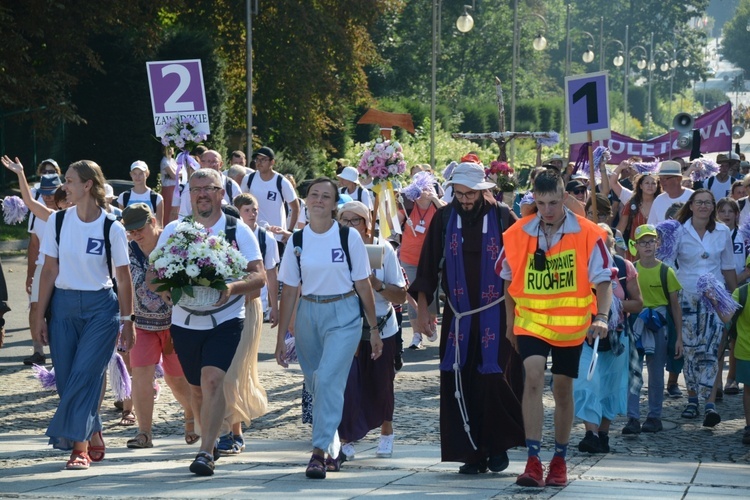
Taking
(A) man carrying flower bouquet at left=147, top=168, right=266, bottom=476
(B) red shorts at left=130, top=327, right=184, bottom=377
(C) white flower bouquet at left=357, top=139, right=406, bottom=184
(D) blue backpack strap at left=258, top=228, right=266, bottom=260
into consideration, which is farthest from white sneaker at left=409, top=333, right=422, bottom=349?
(A) man carrying flower bouquet at left=147, top=168, right=266, bottom=476

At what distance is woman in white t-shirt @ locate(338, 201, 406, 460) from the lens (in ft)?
29.2

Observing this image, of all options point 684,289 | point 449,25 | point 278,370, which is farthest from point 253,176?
point 449,25

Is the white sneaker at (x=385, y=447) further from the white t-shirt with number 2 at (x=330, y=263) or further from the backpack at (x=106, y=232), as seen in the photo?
the backpack at (x=106, y=232)

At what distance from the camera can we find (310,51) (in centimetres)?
3631

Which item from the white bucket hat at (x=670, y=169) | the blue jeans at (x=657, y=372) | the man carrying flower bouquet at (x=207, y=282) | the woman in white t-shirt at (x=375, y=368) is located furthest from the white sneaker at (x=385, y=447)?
the white bucket hat at (x=670, y=169)

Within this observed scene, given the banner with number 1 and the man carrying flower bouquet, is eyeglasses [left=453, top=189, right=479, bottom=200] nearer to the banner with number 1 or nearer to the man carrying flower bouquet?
the man carrying flower bouquet

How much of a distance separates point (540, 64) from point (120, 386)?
8976cm

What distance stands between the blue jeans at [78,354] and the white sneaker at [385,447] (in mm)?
1861

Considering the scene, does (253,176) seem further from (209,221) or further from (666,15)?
(666,15)

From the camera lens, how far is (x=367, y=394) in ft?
29.8

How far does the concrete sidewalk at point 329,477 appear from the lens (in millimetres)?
7258

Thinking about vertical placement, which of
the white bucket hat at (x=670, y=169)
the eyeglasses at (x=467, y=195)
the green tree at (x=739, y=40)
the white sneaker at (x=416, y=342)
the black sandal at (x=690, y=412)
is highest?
the green tree at (x=739, y=40)

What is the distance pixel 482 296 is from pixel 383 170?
18.2ft

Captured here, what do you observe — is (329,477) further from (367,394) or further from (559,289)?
(559,289)
